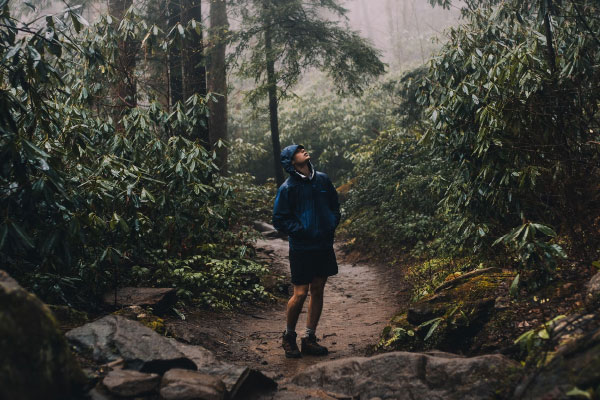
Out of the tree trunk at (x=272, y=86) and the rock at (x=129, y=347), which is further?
the tree trunk at (x=272, y=86)

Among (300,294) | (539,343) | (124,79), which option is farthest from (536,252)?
(124,79)

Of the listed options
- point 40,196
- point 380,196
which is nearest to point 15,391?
point 40,196

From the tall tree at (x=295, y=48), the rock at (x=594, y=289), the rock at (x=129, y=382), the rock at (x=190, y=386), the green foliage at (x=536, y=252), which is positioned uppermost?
the tall tree at (x=295, y=48)

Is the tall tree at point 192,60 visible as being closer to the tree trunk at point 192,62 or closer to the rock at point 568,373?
the tree trunk at point 192,62

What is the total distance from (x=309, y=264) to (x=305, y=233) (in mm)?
301

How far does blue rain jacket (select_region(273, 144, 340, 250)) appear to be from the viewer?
14.3ft

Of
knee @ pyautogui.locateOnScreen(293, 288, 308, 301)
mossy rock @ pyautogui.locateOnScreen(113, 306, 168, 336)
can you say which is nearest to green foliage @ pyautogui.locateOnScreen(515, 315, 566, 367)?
knee @ pyautogui.locateOnScreen(293, 288, 308, 301)

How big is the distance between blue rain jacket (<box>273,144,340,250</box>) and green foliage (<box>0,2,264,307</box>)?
150 centimetres

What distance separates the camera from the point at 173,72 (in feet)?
29.0

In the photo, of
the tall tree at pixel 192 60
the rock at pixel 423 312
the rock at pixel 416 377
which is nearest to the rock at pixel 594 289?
the rock at pixel 416 377

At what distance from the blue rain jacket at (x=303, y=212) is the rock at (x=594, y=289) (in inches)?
84.0

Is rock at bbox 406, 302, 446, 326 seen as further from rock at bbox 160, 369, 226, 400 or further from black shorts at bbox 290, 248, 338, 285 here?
rock at bbox 160, 369, 226, 400

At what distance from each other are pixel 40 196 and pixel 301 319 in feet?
12.4

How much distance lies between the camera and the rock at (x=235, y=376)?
119 inches
